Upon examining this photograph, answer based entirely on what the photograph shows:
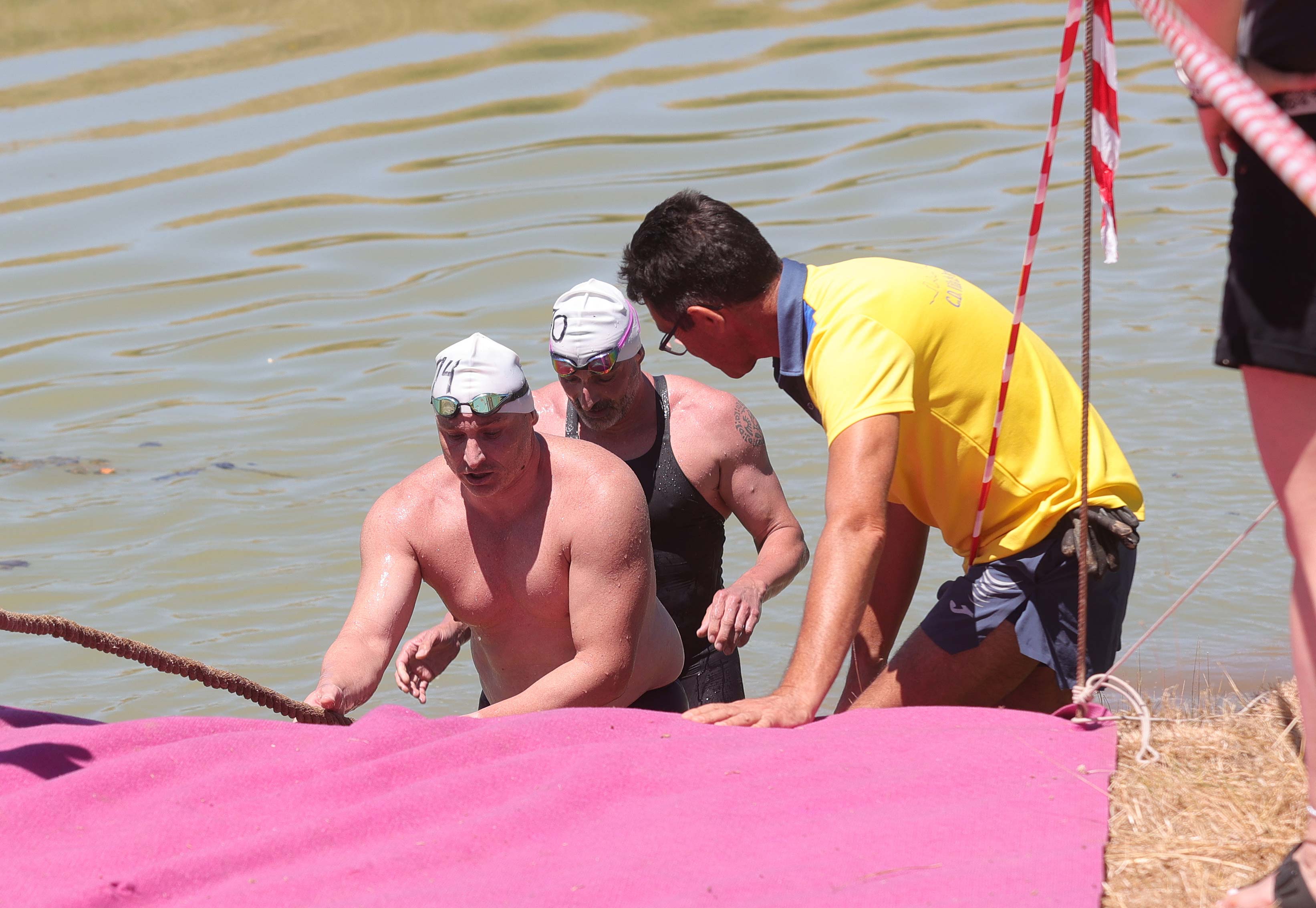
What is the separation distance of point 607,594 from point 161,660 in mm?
1163

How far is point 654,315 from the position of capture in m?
4.06

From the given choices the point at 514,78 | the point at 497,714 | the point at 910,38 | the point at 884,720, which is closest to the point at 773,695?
the point at 884,720

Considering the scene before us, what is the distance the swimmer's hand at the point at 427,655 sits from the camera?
4.00 m

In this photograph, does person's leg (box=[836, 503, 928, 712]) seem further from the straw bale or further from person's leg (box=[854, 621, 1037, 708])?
the straw bale

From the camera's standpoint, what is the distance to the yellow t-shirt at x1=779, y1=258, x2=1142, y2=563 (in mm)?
3598

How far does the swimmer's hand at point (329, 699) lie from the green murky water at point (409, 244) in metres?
3.24

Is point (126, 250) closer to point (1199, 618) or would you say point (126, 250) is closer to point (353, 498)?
point (353, 498)

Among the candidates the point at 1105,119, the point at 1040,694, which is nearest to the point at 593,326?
the point at 1040,694

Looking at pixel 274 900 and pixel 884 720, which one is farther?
pixel 884 720

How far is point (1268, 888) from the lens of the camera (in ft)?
6.85

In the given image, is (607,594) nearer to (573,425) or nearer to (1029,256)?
(573,425)

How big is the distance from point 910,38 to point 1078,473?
15.3m

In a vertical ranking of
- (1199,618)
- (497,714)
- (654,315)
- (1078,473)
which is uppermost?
(654,315)

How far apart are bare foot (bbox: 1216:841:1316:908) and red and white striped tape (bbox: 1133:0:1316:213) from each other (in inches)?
35.7
